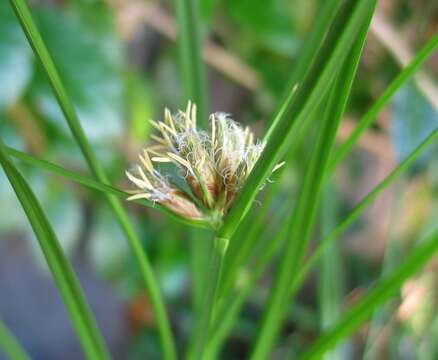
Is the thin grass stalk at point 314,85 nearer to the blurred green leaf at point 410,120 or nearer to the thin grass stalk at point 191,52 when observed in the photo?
the thin grass stalk at point 191,52

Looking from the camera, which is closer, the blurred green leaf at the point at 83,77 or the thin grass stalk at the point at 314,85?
the thin grass stalk at the point at 314,85

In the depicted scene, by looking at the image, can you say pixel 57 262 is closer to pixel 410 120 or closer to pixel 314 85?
pixel 314 85

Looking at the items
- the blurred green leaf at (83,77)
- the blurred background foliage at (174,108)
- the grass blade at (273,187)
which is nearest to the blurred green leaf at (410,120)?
the blurred background foliage at (174,108)

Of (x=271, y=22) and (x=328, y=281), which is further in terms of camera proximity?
(x=271, y=22)

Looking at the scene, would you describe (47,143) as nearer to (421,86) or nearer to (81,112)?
(81,112)

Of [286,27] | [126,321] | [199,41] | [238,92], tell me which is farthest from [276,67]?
[126,321]

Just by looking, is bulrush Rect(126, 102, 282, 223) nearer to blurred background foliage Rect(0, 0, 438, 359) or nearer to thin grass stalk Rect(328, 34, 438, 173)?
thin grass stalk Rect(328, 34, 438, 173)

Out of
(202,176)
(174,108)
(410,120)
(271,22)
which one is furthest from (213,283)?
(174,108)
